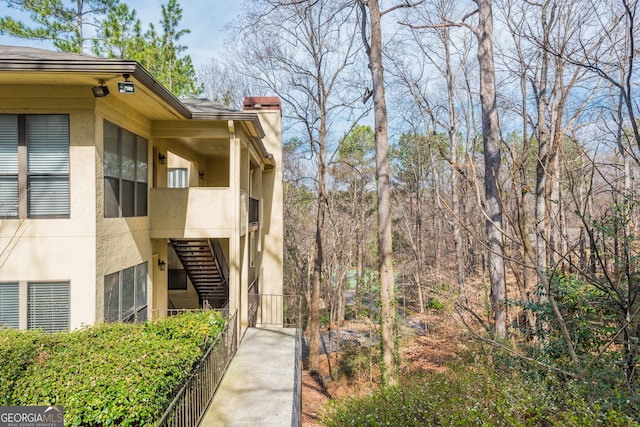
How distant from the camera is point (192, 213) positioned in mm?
9156

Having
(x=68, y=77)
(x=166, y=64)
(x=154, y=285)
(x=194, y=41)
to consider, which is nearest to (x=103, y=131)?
(x=68, y=77)

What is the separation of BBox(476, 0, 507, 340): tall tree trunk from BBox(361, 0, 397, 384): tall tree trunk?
255 centimetres

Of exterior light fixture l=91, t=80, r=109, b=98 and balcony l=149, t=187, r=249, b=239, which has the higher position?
exterior light fixture l=91, t=80, r=109, b=98

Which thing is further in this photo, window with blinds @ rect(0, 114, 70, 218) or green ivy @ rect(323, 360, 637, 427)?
window with blinds @ rect(0, 114, 70, 218)

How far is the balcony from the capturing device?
909cm

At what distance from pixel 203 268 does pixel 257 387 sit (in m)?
5.71

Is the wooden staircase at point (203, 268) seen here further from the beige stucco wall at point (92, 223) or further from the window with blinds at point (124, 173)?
the window with blinds at point (124, 173)

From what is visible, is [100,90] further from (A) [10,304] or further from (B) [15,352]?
(B) [15,352]

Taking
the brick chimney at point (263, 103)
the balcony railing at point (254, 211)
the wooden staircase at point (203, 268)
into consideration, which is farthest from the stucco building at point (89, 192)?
the brick chimney at point (263, 103)

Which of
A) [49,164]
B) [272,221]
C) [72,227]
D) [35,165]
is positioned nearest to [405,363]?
[272,221]

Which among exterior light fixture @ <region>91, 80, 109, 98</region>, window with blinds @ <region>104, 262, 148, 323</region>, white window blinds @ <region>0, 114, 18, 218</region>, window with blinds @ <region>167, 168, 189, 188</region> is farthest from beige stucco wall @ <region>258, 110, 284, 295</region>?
white window blinds @ <region>0, 114, 18, 218</region>

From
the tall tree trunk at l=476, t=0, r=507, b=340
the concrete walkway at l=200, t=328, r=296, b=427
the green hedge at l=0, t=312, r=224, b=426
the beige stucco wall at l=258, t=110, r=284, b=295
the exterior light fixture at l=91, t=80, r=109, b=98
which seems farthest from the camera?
the beige stucco wall at l=258, t=110, r=284, b=295

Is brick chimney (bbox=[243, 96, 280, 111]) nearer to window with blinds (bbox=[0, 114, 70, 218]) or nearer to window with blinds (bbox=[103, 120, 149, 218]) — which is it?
window with blinds (bbox=[103, 120, 149, 218])

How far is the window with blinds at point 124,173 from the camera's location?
7305mm
